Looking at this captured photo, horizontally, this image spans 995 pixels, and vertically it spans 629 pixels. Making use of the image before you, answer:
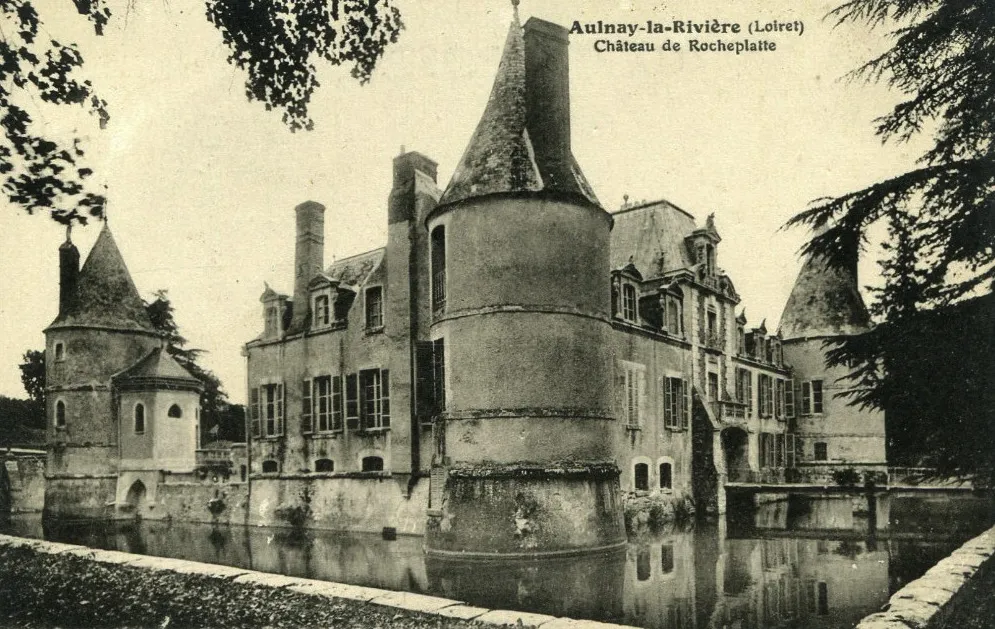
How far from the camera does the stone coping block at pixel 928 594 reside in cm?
628

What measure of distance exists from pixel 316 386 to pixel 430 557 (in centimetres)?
1038

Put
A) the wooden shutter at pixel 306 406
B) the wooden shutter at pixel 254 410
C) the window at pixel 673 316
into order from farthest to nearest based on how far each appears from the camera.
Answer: the wooden shutter at pixel 254 410 < the wooden shutter at pixel 306 406 < the window at pixel 673 316

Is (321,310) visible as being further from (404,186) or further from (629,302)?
(629,302)

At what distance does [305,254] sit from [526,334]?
12.4 metres

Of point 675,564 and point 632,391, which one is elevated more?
point 632,391

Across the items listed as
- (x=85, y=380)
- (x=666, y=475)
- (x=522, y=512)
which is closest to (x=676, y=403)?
(x=666, y=475)

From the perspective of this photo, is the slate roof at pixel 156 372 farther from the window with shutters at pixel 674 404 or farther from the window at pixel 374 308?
the window with shutters at pixel 674 404

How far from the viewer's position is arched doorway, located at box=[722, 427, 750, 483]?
27141mm

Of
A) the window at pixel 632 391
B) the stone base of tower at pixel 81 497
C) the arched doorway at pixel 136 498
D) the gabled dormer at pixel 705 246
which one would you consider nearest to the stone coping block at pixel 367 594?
the window at pixel 632 391

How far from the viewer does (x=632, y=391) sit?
2114 centimetres

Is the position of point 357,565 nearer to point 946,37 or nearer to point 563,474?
point 563,474

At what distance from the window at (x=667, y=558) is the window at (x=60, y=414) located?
68.7 feet

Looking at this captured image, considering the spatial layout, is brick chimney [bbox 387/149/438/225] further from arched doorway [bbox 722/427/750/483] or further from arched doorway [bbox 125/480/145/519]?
arched doorway [bbox 722/427/750/483]

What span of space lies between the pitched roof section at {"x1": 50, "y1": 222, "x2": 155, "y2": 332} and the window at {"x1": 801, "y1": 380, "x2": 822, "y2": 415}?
24835 mm
